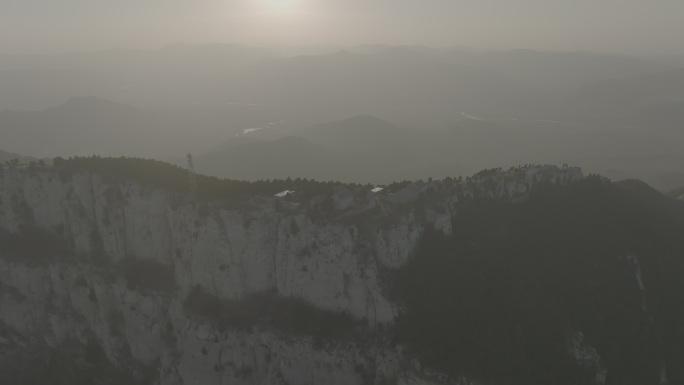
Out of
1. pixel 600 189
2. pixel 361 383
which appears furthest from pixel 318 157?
pixel 361 383

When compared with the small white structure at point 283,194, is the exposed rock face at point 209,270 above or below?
below

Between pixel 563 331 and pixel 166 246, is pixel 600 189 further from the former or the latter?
pixel 166 246

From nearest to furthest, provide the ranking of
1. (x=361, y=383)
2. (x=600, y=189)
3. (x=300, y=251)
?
(x=361, y=383), (x=300, y=251), (x=600, y=189)

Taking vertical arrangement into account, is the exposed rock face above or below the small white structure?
below

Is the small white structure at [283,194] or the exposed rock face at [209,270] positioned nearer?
the exposed rock face at [209,270]

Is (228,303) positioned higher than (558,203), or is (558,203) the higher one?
(558,203)

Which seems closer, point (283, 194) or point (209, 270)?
point (209, 270)

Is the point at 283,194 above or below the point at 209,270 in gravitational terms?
above

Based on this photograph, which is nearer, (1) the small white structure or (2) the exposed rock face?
(2) the exposed rock face
